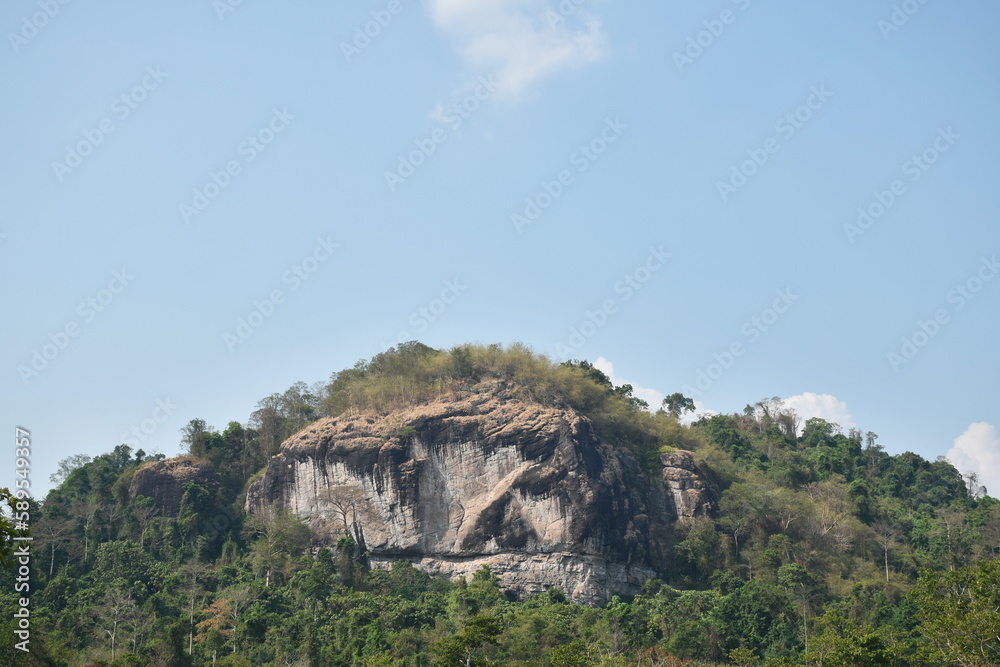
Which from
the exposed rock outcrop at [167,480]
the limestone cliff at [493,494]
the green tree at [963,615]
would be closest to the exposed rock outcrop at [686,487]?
the limestone cliff at [493,494]

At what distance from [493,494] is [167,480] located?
63.4 ft

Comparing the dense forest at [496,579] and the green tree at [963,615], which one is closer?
the green tree at [963,615]

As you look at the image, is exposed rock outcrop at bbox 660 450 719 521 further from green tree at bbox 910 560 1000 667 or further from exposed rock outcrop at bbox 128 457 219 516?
exposed rock outcrop at bbox 128 457 219 516

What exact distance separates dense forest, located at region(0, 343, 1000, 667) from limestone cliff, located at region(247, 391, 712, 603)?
3.93ft

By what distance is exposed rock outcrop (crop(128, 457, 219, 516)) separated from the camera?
181 ft

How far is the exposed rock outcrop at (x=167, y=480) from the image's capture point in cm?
5512

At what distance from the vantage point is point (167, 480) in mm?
55531

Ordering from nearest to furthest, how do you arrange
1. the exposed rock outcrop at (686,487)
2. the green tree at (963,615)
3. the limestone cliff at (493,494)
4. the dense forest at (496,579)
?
the green tree at (963,615) → the dense forest at (496,579) → the limestone cliff at (493,494) → the exposed rock outcrop at (686,487)

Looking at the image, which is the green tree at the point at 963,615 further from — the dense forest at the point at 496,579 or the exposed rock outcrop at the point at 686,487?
the exposed rock outcrop at the point at 686,487

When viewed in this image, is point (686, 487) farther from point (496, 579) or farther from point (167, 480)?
point (167, 480)

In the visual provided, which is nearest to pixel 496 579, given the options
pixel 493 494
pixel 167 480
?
pixel 493 494

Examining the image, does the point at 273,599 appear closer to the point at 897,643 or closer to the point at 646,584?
the point at 646,584

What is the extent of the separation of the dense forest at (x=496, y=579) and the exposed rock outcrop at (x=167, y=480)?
2.33ft

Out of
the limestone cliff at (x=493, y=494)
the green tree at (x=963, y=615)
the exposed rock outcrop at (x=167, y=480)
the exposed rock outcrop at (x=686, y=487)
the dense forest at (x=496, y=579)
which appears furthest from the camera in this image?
the exposed rock outcrop at (x=167, y=480)
